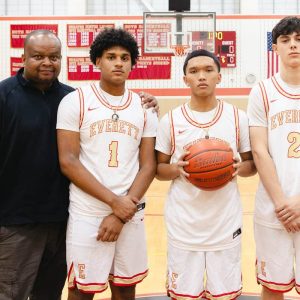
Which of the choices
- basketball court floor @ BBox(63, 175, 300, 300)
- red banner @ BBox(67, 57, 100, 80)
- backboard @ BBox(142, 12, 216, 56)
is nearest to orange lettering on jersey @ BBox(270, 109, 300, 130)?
basketball court floor @ BBox(63, 175, 300, 300)

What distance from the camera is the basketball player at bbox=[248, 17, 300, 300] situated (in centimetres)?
219

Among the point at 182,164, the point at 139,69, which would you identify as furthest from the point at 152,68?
the point at 182,164

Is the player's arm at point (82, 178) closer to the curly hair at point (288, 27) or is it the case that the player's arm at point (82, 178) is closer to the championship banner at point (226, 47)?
the curly hair at point (288, 27)

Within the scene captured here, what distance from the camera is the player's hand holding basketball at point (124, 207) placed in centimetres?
216

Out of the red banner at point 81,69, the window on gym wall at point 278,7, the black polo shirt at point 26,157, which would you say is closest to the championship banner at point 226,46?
the window on gym wall at point 278,7

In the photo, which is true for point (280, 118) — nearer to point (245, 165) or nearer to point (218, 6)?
point (245, 165)

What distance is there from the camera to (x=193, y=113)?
2277 mm

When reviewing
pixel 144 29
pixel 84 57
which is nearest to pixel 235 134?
pixel 144 29

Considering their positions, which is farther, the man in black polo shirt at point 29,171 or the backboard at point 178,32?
the backboard at point 178,32

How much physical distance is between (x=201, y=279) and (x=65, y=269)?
749mm

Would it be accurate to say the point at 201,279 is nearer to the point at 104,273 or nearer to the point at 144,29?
the point at 104,273

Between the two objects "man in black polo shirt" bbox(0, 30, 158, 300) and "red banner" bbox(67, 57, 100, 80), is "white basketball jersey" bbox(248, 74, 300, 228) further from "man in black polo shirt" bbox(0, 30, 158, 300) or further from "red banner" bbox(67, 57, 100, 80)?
"red banner" bbox(67, 57, 100, 80)

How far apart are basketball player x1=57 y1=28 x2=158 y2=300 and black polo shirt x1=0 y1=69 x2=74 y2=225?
79 mm

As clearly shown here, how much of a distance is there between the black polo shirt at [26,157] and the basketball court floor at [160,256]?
3.30 feet
